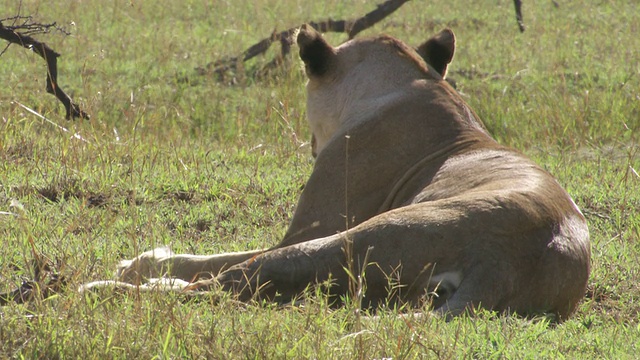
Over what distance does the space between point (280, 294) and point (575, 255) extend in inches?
44.7

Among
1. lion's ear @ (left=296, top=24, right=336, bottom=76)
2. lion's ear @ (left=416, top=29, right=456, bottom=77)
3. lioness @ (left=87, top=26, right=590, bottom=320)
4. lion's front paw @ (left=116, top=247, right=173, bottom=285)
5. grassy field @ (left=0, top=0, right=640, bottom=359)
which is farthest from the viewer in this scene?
lion's ear @ (left=416, top=29, right=456, bottom=77)

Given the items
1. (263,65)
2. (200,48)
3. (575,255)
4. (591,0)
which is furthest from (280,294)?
(591,0)

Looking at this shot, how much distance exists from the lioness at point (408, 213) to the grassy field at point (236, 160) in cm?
15

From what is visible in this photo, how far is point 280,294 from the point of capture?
380cm

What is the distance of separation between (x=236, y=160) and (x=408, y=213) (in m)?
3.13

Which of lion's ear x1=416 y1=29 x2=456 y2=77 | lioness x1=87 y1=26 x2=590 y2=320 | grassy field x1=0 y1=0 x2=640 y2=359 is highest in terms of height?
lion's ear x1=416 y1=29 x2=456 y2=77

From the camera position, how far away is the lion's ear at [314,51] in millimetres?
5238

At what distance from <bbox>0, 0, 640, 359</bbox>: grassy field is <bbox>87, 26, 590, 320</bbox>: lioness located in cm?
15

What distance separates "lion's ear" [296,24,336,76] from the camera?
5238 mm

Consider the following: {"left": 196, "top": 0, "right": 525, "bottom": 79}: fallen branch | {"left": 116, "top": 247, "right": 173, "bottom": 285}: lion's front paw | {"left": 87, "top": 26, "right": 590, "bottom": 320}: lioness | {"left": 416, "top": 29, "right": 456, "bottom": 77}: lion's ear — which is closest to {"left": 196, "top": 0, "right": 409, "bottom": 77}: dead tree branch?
{"left": 196, "top": 0, "right": 525, "bottom": 79}: fallen branch

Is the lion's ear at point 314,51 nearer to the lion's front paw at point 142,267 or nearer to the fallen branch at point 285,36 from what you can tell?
the lion's front paw at point 142,267

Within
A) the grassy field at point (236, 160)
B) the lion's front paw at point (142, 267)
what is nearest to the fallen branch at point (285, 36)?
the grassy field at point (236, 160)

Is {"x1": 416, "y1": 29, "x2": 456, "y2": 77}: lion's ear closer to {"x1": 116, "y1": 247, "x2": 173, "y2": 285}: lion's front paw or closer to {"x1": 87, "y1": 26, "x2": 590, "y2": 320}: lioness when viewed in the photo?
{"x1": 87, "y1": 26, "x2": 590, "y2": 320}: lioness

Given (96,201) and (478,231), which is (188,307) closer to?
(478,231)
